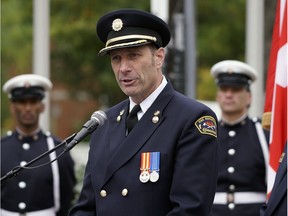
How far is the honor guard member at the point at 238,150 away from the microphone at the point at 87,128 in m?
2.49

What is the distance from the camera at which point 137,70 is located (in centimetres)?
464

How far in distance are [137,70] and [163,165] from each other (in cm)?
55

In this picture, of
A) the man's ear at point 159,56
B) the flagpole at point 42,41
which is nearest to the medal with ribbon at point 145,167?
the man's ear at point 159,56

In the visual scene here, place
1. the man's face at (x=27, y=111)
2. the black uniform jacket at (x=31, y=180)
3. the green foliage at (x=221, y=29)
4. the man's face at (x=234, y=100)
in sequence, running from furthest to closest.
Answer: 1. the green foliage at (x=221, y=29)
2. the man's face at (x=27, y=111)
3. the black uniform jacket at (x=31, y=180)
4. the man's face at (x=234, y=100)

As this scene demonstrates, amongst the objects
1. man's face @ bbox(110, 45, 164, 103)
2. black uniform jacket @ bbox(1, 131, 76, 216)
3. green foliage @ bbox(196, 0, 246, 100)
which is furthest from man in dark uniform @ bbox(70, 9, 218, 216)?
green foliage @ bbox(196, 0, 246, 100)

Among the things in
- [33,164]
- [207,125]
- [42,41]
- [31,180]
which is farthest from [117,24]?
[42,41]

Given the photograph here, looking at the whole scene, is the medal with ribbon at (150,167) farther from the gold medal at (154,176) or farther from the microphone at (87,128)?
the microphone at (87,128)

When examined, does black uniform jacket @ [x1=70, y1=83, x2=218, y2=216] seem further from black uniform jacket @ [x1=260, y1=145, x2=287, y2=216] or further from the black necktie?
black uniform jacket @ [x1=260, y1=145, x2=287, y2=216]

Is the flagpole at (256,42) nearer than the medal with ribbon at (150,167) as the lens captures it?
No

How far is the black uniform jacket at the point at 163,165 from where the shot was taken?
4.43m

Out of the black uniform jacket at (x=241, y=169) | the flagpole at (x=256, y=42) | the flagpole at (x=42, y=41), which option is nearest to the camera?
the black uniform jacket at (x=241, y=169)

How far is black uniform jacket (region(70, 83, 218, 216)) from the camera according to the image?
4.43 meters

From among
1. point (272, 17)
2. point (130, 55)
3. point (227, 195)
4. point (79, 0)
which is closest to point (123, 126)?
point (130, 55)

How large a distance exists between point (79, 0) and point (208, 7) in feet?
13.7
